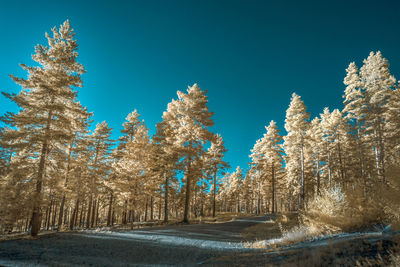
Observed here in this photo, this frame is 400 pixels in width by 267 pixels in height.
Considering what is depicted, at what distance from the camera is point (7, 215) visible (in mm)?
13930

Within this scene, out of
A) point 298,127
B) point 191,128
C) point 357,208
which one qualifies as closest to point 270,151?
point 298,127

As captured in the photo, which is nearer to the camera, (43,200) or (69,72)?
(43,200)

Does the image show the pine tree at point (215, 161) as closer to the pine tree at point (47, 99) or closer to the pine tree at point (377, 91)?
the pine tree at point (377, 91)

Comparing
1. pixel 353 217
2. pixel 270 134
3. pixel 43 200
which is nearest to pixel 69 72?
pixel 43 200

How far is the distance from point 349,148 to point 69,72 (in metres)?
34.8

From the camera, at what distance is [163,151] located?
79.0 ft

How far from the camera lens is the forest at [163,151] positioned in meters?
10.2

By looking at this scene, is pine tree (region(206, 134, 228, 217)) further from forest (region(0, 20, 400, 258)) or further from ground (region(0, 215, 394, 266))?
ground (region(0, 215, 394, 266))

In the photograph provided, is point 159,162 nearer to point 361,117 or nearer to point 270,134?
point 270,134

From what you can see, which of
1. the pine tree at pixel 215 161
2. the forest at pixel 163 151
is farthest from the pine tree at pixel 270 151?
the pine tree at pixel 215 161

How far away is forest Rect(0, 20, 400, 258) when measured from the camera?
1019cm

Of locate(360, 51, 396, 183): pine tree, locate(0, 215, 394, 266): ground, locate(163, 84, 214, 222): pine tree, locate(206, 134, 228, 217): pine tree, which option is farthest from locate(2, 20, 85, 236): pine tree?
locate(360, 51, 396, 183): pine tree

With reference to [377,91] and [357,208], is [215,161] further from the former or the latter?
[357,208]

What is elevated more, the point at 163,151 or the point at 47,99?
the point at 47,99
